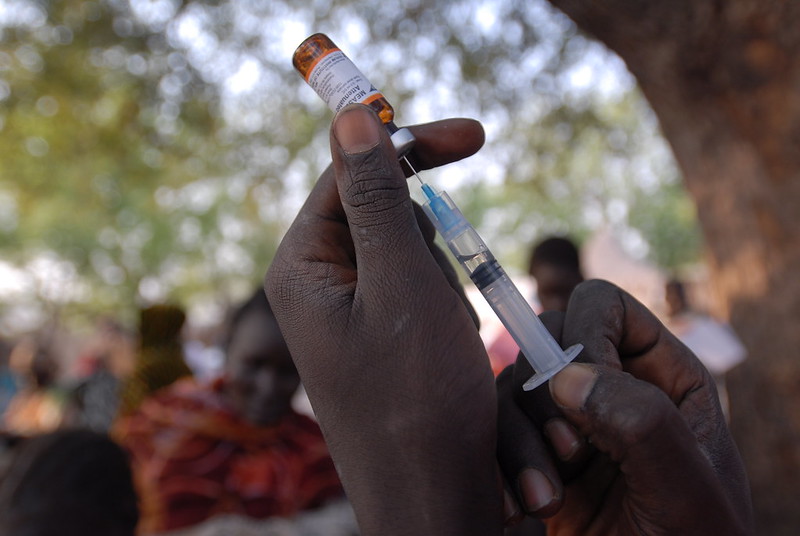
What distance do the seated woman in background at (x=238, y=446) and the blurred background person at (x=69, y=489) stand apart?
57cm

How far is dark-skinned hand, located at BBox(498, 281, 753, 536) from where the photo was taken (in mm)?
775

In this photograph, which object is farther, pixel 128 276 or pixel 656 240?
pixel 656 240

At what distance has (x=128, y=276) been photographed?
23.9 meters

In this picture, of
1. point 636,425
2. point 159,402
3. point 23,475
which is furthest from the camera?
point 159,402

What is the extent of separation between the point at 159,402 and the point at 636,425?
2.75 m

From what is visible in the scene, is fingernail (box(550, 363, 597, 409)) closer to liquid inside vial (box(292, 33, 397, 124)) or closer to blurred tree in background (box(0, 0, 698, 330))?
liquid inside vial (box(292, 33, 397, 124))

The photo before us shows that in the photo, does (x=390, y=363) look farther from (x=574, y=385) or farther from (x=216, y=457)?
(x=216, y=457)

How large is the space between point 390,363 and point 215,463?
7.24 feet

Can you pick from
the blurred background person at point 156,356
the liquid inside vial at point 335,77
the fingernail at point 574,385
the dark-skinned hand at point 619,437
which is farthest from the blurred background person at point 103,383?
the fingernail at point 574,385

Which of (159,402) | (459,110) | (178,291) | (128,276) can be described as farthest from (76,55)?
(178,291)

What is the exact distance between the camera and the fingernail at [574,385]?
2.68ft

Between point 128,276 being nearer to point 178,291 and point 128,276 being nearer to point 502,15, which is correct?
point 178,291

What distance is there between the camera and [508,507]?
2.94 feet

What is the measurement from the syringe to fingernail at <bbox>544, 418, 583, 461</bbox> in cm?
8
